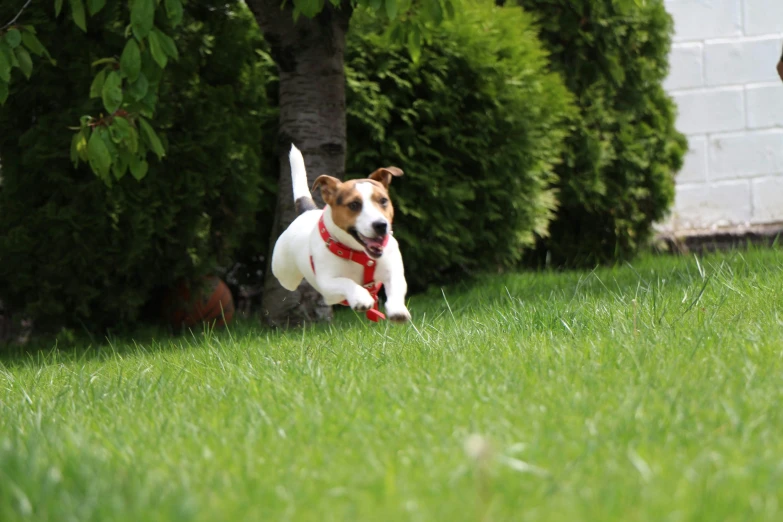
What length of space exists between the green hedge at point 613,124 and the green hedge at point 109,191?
3.03m

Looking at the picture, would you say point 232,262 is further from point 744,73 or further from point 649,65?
point 744,73

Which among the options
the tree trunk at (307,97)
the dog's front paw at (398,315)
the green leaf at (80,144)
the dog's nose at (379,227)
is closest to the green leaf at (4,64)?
the green leaf at (80,144)

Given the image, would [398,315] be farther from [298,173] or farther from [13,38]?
[13,38]

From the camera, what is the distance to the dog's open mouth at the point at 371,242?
4117 mm

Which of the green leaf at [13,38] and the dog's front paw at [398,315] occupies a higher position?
the green leaf at [13,38]

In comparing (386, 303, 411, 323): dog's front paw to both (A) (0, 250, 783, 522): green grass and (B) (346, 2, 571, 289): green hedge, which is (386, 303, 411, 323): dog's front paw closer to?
(A) (0, 250, 783, 522): green grass

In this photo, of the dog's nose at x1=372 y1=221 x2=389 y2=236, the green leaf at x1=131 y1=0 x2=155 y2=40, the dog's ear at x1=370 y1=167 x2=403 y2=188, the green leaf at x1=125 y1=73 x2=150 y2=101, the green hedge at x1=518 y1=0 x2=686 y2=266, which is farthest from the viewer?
the green hedge at x1=518 y1=0 x2=686 y2=266

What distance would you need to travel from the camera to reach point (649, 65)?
868 centimetres

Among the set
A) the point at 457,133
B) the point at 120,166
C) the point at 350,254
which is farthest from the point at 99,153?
the point at 457,133

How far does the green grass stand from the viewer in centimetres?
191

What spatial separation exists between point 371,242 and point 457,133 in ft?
11.3

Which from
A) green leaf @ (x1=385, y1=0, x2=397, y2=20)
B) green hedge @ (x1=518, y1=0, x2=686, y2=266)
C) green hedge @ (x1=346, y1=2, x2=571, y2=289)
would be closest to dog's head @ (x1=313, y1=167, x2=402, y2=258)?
green leaf @ (x1=385, y1=0, x2=397, y2=20)

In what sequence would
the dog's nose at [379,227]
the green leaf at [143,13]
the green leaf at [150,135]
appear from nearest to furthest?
the dog's nose at [379,227], the green leaf at [143,13], the green leaf at [150,135]

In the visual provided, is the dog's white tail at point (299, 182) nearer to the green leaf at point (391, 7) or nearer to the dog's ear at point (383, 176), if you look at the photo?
the dog's ear at point (383, 176)
